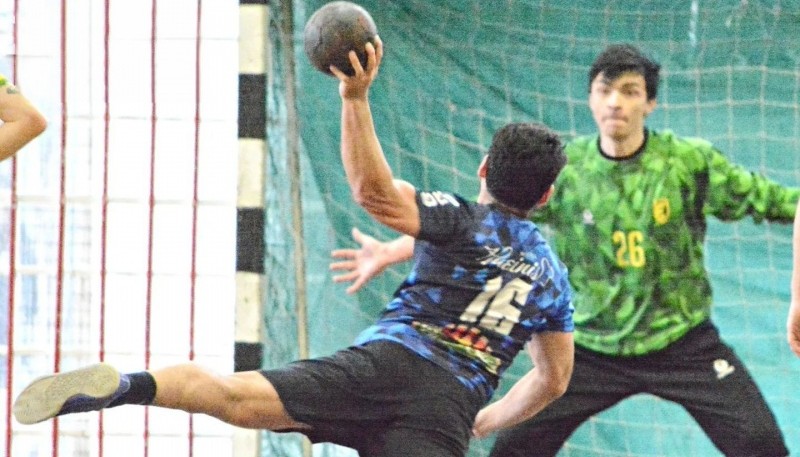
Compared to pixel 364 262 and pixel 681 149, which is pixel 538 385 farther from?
pixel 681 149

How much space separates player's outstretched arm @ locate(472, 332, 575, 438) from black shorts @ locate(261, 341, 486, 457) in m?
0.40

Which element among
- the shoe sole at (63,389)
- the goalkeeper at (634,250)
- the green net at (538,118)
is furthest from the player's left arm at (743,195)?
the shoe sole at (63,389)

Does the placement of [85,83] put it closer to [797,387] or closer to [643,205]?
[643,205]

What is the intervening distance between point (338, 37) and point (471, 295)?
0.82 metres

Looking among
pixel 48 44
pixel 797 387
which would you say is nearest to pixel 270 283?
pixel 48 44

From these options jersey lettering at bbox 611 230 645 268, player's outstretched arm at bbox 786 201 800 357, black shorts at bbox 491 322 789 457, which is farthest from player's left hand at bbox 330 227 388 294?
player's outstretched arm at bbox 786 201 800 357

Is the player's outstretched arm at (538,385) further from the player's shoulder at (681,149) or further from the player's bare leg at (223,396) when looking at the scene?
the player's shoulder at (681,149)

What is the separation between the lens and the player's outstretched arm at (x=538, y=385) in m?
4.13

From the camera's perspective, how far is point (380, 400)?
3.79 meters

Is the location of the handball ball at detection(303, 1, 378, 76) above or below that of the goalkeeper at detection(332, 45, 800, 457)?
above

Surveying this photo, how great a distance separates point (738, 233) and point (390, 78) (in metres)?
1.57

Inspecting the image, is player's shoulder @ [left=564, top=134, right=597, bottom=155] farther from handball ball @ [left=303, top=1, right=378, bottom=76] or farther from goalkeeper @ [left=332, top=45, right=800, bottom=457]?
handball ball @ [left=303, top=1, right=378, bottom=76]

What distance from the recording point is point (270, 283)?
5551mm

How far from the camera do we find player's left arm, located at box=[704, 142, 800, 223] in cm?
502
